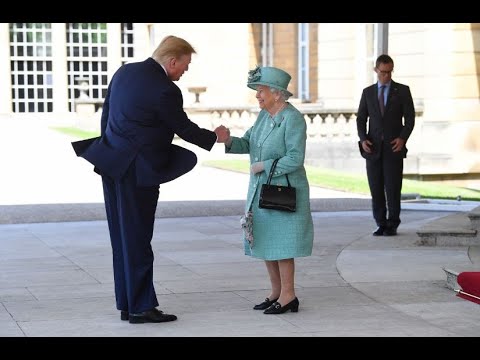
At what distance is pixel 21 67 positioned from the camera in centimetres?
4934

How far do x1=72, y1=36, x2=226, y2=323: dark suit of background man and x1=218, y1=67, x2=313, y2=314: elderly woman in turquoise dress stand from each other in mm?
456

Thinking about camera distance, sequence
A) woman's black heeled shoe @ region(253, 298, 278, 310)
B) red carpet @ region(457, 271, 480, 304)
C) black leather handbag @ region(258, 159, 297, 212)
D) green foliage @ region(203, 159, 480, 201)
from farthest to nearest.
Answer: green foliage @ region(203, 159, 480, 201), red carpet @ region(457, 271, 480, 304), woman's black heeled shoe @ region(253, 298, 278, 310), black leather handbag @ region(258, 159, 297, 212)

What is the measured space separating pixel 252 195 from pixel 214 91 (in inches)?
1400

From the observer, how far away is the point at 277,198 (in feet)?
23.6

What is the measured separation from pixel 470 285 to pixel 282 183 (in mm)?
1650

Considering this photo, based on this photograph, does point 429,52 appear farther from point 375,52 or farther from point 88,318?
point 88,318

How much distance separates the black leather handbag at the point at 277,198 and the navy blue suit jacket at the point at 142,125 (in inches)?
24.8

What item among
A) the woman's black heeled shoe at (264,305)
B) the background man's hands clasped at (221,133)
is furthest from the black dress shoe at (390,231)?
the background man's hands clasped at (221,133)

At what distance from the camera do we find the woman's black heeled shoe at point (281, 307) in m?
7.29

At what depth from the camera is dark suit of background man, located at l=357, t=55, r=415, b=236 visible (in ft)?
36.4

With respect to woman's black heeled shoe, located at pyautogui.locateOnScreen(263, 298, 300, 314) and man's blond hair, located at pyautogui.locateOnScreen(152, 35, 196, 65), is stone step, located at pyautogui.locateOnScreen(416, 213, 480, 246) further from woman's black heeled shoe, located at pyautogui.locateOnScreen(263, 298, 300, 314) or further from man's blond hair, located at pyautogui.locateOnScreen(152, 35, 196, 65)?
man's blond hair, located at pyautogui.locateOnScreen(152, 35, 196, 65)

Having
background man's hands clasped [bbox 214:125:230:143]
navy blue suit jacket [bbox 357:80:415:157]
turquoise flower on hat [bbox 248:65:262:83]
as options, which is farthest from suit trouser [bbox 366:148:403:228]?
background man's hands clasped [bbox 214:125:230:143]
